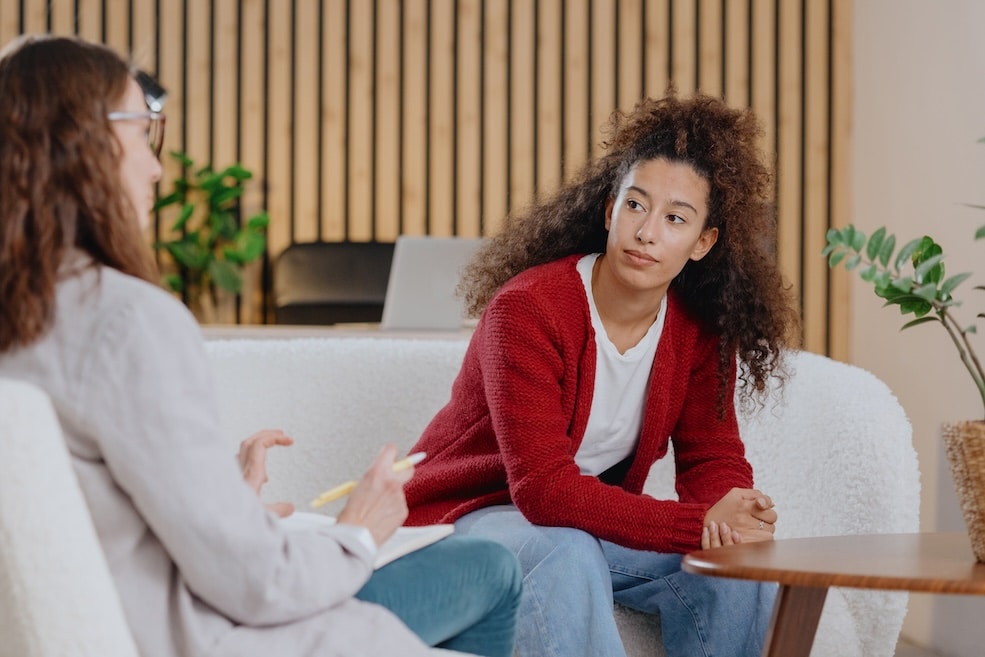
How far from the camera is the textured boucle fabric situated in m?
0.96

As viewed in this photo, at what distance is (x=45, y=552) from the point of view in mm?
980

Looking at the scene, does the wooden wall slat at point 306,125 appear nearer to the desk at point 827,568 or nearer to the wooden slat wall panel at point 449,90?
the wooden slat wall panel at point 449,90

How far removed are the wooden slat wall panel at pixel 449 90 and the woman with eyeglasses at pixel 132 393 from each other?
4358mm

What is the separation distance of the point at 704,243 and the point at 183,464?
3.80ft

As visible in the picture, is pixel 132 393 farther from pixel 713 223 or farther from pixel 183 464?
pixel 713 223

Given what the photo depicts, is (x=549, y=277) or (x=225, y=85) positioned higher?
(x=225, y=85)

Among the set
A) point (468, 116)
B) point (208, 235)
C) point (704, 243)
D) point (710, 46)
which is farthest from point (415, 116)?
point (704, 243)

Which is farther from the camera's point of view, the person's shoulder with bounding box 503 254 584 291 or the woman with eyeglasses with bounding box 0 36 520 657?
the person's shoulder with bounding box 503 254 584 291

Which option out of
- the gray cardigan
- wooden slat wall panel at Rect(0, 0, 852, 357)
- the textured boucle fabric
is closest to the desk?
the gray cardigan

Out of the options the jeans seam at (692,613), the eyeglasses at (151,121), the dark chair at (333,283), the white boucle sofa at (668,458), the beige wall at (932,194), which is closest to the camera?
the eyeglasses at (151,121)

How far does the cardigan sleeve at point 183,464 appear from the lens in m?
1.02

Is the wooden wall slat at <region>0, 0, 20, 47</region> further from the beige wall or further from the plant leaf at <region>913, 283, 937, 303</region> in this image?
the plant leaf at <region>913, 283, 937, 303</region>

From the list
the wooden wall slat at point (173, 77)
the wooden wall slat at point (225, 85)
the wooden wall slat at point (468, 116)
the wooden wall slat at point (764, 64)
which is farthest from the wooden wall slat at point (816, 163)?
the wooden wall slat at point (173, 77)

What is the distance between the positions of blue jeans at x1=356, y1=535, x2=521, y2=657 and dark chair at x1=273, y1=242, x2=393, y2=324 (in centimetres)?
355
